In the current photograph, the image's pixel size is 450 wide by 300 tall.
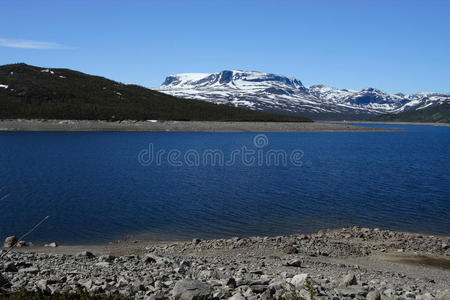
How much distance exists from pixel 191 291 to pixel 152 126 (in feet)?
396

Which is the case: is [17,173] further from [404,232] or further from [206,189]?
[404,232]

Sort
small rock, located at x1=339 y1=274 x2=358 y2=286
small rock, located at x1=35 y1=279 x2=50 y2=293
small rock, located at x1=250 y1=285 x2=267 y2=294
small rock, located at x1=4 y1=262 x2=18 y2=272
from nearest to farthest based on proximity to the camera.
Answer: small rock, located at x1=35 y1=279 x2=50 y2=293, small rock, located at x1=250 y1=285 x2=267 y2=294, small rock, located at x1=339 y1=274 x2=358 y2=286, small rock, located at x1=4 y1=262 x2=18 y2=272

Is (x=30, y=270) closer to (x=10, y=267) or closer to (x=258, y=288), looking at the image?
(x=10, y=267)

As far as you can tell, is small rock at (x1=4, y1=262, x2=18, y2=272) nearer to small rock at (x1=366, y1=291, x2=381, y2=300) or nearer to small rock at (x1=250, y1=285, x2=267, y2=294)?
small rock at (x1=250, y1=285, x2=267, y2=294)

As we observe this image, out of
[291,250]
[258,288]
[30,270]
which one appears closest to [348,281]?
[258,288]

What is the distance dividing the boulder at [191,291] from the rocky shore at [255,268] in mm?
24

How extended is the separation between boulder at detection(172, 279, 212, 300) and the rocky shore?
0.02m

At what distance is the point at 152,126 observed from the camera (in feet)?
419

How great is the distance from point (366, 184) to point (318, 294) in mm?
30192

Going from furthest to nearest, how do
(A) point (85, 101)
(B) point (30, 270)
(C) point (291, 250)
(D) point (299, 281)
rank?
(A) point (85, 101)
(C) point (291, 250)
(B) point (30, 270)
(D) point (299, 281)

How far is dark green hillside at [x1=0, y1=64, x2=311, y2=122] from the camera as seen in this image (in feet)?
421

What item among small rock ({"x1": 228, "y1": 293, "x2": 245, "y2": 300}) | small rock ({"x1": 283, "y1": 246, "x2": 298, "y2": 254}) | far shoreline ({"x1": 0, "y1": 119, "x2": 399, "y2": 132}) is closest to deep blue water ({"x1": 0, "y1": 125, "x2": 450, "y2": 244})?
small rock ({"x1": 283, "y1": 246, "x2": 298, "y2": 254})

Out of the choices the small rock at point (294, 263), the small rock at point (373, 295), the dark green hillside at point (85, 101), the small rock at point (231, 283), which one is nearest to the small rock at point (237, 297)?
the small rock at point (231, 283)

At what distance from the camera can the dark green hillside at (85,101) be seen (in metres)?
128
